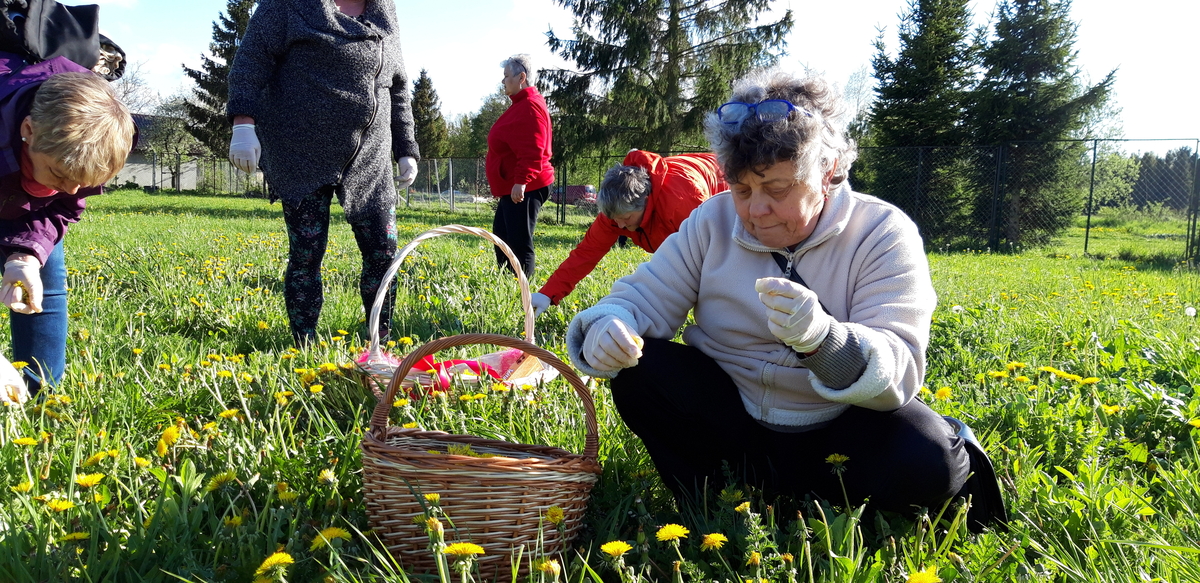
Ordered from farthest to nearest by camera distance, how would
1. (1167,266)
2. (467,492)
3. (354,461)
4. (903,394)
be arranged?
(1167,266) → (354,461) → (903,394) → (467,492)

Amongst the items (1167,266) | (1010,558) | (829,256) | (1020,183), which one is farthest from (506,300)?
(1020,183)

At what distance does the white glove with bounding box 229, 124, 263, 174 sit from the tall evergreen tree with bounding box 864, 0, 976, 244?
1375 centimetres

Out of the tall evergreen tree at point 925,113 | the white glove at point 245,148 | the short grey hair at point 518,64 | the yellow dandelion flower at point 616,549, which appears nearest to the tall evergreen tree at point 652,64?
the tall evergreen tree at point 925,113

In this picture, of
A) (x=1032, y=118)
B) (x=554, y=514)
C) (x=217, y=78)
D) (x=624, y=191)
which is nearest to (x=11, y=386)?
(x=554, y=514)

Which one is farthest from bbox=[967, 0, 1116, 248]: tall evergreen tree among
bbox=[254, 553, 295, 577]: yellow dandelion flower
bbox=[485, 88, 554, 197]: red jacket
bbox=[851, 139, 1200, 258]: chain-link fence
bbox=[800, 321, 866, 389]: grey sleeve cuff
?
bbox=[254, 553, 295, 577]: yellow dandelion flower

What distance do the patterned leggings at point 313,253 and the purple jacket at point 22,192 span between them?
Answer: 2.86 feet

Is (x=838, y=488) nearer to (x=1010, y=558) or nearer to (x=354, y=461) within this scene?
(x=1010, y=558)

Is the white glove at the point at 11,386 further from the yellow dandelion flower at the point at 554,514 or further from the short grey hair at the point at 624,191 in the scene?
the short grey hair at the point at 624,191

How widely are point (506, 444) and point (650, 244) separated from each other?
180 cm

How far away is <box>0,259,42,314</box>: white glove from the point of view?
199cm

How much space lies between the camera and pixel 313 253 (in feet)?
10.3

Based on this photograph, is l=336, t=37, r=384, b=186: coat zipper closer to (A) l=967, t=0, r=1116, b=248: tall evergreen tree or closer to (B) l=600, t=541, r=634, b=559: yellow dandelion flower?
(B) l=600, t=541, r=634, b=559: yellow dandelion flower

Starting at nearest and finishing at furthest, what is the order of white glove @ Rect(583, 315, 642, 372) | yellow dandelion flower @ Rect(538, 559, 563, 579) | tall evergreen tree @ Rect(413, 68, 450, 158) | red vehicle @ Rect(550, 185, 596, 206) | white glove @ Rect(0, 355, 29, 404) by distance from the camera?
1. yellow dandelion flower @ Rect(538, 559, 563, 579)
2. white glove @ Rect(583, 315, 642, 372)
3. white glove @ Rect(0, 355, 29, 404)
4. red vehicle @ Rect(550, 185, 596, 206)
5. tall evergreen tree @ Rect(413, 68, 450, 158)

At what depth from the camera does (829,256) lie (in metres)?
1.73
